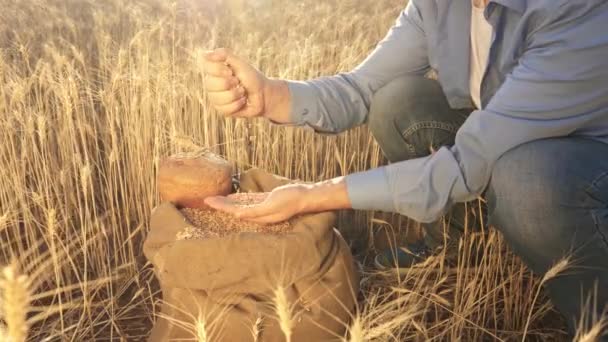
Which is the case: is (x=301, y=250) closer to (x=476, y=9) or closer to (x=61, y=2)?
(x=476, y=9)

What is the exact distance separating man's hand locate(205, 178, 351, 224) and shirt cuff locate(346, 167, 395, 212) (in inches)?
0.6

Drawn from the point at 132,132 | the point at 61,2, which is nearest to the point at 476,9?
the point at 132,132

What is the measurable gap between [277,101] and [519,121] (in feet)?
2.12

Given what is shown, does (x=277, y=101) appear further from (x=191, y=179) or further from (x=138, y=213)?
(x=138, y=213)

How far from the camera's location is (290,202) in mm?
1294

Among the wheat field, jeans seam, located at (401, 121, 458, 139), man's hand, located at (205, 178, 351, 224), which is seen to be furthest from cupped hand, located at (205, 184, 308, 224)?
jeans seam, located at (401, 121, 458, 139)

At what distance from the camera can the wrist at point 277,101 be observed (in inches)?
64.3

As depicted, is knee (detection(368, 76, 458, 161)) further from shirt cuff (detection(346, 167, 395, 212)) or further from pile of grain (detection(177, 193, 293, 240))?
pile of grain (detection(177, 193, 293, 240))

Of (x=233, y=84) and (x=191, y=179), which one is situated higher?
(x=233, y=84)

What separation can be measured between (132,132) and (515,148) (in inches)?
46.3

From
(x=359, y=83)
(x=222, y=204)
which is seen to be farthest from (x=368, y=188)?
(x=359, y=83)

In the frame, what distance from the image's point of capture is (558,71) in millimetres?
1256

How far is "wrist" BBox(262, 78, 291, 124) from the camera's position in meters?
1.63

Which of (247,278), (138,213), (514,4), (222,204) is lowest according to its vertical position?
(138,213)
